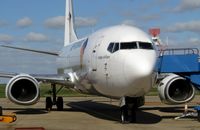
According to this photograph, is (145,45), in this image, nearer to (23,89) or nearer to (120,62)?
(120,62)

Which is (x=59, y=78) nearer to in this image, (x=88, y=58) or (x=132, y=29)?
(x=88, y=58)

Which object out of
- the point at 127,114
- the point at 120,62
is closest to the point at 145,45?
the point at 120,62

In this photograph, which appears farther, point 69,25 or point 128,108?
point 69,25

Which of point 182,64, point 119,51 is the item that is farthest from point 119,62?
point 182,64

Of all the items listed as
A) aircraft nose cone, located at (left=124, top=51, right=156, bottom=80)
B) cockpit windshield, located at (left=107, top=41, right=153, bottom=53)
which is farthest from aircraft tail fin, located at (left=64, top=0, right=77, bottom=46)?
aircraft nose cone, located at (left=124, top=51, right=156, bottom=80)

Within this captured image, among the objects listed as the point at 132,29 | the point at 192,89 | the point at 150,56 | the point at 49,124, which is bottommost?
the point at 49,124

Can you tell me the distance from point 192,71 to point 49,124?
6.42m

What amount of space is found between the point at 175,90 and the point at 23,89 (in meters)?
6.98

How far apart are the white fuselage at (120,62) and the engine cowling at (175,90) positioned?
293 centimetres

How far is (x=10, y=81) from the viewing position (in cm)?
2020

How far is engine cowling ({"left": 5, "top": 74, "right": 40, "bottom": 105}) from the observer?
1994cm

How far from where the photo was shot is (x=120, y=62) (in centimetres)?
1462

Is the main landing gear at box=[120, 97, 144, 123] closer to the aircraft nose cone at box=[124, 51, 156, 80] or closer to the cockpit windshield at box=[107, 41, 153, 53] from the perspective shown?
the aircraft nose cone at box=[124, 51, 156, 80]

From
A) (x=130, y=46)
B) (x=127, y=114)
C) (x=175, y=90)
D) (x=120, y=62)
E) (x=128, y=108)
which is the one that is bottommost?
(x=127, y=114)
